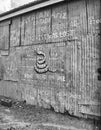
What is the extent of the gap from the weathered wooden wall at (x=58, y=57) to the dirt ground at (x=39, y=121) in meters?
0.25

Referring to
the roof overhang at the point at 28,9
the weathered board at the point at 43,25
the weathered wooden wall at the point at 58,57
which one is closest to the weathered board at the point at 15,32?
the weathered wooden wall at the point at 58,57

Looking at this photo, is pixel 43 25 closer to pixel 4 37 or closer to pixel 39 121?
pixel 4 37

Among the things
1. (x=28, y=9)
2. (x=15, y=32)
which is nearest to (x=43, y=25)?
(x=28, y=9)

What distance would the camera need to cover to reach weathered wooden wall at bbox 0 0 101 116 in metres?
3.75

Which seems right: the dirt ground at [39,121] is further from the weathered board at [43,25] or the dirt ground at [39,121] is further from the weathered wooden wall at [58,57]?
the weathered board at [43,25]

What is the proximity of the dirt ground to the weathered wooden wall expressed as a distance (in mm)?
250

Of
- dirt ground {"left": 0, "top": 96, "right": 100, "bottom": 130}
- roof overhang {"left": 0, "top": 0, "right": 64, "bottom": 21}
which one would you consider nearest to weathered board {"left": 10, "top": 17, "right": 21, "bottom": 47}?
roof overhang {"left": 0, "top": 0, "right": 64, "bottom": 21}

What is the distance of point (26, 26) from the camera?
208 inches

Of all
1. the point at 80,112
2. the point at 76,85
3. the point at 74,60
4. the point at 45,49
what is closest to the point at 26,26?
the point at 45,49

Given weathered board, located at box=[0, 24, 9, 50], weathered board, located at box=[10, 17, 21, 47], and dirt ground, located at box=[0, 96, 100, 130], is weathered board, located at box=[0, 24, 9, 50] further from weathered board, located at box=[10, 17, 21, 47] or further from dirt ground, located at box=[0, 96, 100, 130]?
dirt ground, located at box=[0, 96, 100, 130]

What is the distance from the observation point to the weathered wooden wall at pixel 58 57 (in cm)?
375

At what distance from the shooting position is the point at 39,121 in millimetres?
Result: 3869

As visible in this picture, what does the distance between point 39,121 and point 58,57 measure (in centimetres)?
216

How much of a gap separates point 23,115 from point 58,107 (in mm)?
1232
